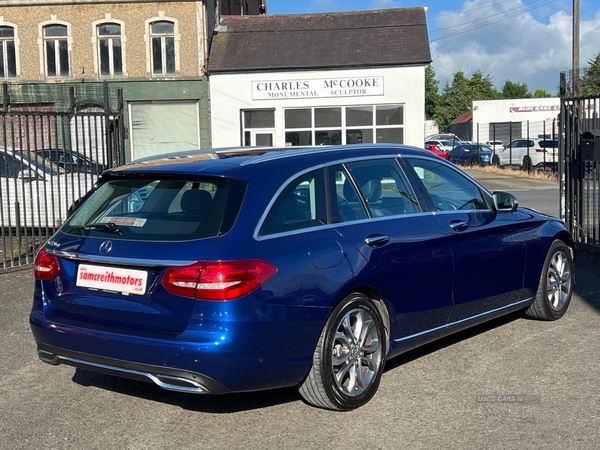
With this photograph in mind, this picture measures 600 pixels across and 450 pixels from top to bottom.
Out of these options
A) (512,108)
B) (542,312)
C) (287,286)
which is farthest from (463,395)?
(512,108)

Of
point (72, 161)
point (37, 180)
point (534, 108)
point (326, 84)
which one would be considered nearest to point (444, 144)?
point (534, 108)

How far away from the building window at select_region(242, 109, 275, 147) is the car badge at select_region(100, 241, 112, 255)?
23964 millimetres

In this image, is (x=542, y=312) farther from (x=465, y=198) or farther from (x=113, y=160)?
(x=113, y=160)

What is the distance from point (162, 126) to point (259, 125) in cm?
379

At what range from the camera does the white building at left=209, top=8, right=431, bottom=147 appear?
27.7 metres

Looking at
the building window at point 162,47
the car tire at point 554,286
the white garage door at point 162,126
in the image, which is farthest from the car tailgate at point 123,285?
the building window at point 162,47

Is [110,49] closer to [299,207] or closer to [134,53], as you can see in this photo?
[134,53]

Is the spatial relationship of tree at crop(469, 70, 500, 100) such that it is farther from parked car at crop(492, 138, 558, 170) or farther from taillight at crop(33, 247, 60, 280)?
taillight at crop(33, 247, 60, 280)

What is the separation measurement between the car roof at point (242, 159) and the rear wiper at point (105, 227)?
40cm

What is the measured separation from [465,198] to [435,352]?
4.11 feet

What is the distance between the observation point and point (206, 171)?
470 centimetres

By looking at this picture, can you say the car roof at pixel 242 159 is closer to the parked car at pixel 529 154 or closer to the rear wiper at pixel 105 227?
the rear wiper at pixel 105 227

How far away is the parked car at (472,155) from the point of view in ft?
137

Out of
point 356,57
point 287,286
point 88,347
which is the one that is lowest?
point 88,347
